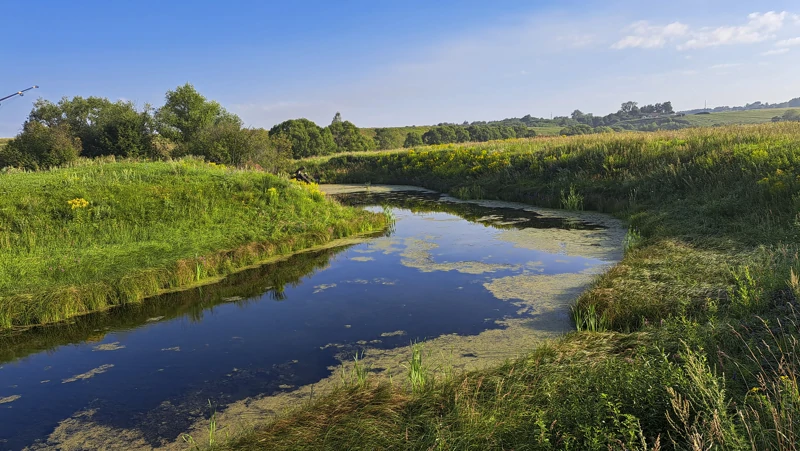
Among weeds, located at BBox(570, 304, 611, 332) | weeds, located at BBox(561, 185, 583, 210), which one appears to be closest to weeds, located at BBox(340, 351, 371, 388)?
weeds, located at BBox(570, 304, 611, 332)

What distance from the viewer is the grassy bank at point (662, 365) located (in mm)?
2766

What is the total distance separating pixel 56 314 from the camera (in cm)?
673

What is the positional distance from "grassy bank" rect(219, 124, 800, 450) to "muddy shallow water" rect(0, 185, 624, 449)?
61cm

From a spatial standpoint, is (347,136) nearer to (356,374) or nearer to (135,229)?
(135,229)

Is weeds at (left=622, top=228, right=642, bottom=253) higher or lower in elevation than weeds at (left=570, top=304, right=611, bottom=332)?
higher

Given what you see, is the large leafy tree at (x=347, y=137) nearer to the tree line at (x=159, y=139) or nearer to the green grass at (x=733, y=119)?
the tree line at (x=159, y=139)

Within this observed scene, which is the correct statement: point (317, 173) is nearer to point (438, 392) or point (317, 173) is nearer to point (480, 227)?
point (480, 227)

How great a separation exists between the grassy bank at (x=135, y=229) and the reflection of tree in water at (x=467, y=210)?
127 inches

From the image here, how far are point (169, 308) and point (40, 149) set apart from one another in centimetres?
2267

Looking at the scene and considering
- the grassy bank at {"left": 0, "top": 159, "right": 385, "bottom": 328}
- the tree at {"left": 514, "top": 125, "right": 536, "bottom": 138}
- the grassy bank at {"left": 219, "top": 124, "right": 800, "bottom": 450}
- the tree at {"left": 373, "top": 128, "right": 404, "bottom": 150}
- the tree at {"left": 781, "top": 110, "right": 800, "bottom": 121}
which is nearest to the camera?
the grassy bank at {"left": 219, "top": 124, "right": 800, "bottom": 450}

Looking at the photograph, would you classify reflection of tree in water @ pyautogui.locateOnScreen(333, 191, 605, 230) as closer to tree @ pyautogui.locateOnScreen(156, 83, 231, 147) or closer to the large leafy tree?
tree @ pyautogui.locateOnScreen(156, 83, 231, 147)

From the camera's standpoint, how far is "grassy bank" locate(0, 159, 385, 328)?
7305mm

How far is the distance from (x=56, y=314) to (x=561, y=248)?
866 cm

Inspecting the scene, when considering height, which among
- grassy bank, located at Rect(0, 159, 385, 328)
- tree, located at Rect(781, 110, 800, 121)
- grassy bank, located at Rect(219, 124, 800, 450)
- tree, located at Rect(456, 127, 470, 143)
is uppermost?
tree, located at Rect(456, 127, 470, 143)
